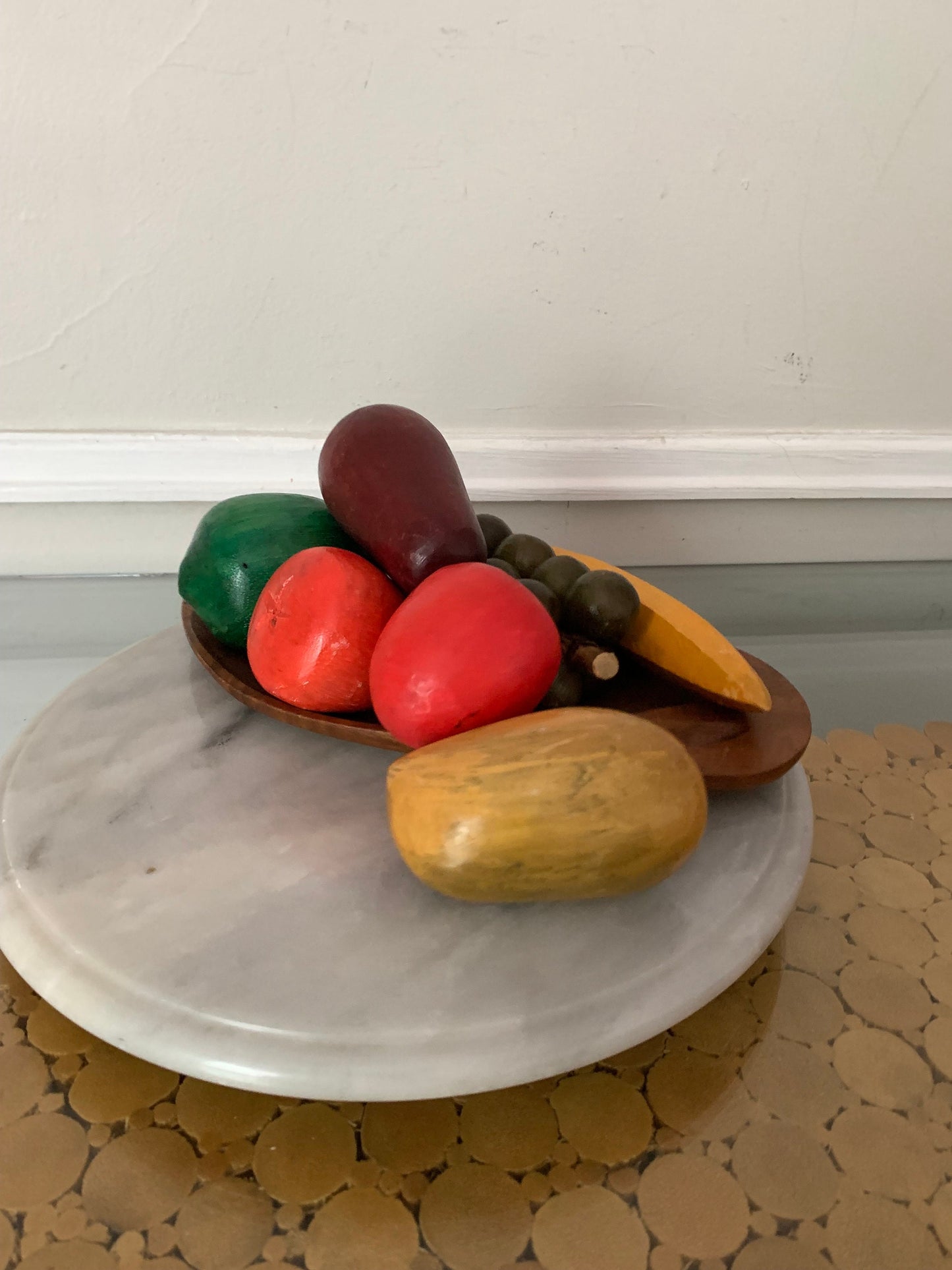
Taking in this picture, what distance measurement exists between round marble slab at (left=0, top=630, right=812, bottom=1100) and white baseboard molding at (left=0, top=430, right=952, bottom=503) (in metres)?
0.31

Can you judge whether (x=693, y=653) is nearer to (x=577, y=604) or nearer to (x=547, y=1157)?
(x=577, y=604)

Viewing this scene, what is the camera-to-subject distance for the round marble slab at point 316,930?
0.87ft

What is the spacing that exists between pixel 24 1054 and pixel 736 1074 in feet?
0.83

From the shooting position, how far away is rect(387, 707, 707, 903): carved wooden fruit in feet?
0.89

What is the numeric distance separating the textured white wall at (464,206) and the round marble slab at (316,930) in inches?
13.7

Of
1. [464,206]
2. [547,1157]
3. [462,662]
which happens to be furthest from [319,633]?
[464,206]

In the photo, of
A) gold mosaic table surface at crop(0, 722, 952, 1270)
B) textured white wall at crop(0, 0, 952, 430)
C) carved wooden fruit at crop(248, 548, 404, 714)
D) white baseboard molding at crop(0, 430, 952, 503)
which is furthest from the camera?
white baseboard molding at crop(0, 430, 952, 503)

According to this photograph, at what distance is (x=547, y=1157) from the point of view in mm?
281

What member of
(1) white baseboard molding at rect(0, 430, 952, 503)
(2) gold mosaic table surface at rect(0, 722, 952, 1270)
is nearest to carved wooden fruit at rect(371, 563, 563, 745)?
(2) gold mosaic table surface at rect(0, 722, 952, 1270)

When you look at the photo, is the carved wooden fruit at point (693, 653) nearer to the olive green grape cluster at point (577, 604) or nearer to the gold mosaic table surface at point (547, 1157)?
the olive green grape cluster at point (577, 604)

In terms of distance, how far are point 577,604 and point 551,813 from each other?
135mm

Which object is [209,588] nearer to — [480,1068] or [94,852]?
[94,852]

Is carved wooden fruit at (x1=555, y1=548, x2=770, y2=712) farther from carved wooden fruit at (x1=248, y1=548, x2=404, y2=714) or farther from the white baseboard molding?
the white baseboard molding

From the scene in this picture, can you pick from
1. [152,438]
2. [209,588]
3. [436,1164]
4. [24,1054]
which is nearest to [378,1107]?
[436,1164]
